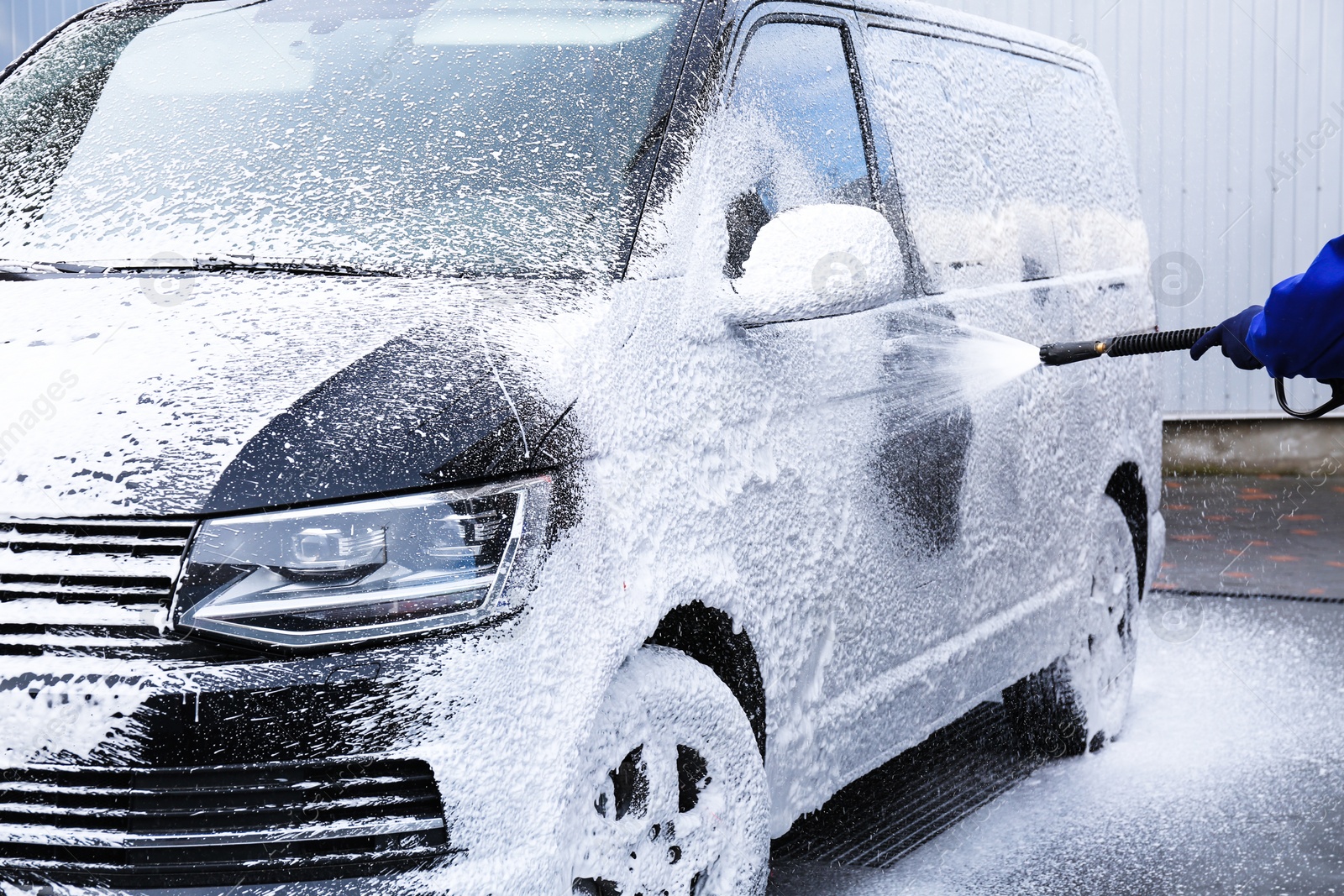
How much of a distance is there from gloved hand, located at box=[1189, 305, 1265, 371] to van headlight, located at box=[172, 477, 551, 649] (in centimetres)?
133

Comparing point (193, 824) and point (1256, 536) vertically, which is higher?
point (193, 824)

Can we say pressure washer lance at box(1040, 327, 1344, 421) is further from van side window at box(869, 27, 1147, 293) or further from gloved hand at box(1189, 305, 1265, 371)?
van side window at box(869, 27, 1147, 293)

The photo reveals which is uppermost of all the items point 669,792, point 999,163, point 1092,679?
point 999,163

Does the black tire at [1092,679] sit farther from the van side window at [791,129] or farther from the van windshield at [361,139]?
the van windshield at [361,139]

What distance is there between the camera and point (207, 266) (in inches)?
111

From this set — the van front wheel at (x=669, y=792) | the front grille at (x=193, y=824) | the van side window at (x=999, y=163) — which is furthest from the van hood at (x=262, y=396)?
the van side window at (x=999, y=163)

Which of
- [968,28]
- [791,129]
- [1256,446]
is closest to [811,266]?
[791,129]

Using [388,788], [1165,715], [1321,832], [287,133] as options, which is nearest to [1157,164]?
[1165,715]

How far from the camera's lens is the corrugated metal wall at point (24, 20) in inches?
424

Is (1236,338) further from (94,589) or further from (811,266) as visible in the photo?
(94,589)

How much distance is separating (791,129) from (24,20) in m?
8.93

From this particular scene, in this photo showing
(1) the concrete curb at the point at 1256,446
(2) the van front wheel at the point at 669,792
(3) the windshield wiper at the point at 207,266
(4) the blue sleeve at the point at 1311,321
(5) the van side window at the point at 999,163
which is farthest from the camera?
(1) the concrete curb at the point at 1256,446

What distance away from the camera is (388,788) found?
2.28 m

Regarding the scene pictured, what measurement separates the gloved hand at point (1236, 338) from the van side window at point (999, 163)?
3.00 feet
